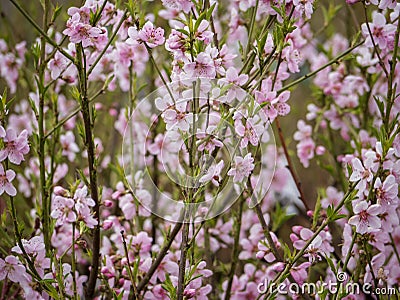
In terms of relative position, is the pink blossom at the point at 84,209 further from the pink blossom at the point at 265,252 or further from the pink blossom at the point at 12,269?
the pink blossom at the point at 265,252

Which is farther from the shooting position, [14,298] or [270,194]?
[270,194]

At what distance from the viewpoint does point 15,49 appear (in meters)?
1.89

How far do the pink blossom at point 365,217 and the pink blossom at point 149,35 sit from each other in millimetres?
515

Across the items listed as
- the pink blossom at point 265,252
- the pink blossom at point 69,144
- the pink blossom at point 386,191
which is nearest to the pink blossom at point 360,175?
the pink blossom at point 386,191

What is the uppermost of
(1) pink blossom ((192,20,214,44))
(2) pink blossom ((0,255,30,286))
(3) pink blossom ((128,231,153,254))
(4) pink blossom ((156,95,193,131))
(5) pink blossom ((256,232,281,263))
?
(1) pink blossom ((192,20,214,44))

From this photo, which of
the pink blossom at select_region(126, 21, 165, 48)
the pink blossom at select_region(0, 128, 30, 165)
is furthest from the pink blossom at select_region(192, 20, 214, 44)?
the pink blossom at select_region(0, 128, 30, 165)

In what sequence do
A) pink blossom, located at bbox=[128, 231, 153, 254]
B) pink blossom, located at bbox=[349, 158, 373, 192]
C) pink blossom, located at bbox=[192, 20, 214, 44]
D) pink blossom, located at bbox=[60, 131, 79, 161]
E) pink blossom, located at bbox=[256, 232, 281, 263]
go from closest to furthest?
→ pink blossom, located at bbox=[192, 20, 214, 44] → pink blossom, located at bbox=[349, 158, 373, 192] → pink blossom, located at bbox=[256, 232, 281, 263] → pink blossom, located at bbox=[128, 231, 153, 254] → pink blossom, located at bbox=[60, 131, 79, 161]

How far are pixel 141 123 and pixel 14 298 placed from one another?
2.40 feet

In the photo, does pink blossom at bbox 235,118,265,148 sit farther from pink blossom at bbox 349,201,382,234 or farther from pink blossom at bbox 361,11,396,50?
pink blossom at bbox 361,11,396,50

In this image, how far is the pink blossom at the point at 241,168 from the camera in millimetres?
1116

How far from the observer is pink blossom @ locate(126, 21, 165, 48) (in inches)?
43.9

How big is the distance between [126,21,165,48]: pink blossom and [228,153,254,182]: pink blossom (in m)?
0.27

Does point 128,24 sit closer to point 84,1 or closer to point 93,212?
point 84,1

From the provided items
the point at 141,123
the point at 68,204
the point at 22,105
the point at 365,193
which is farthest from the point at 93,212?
the point at 22,105
